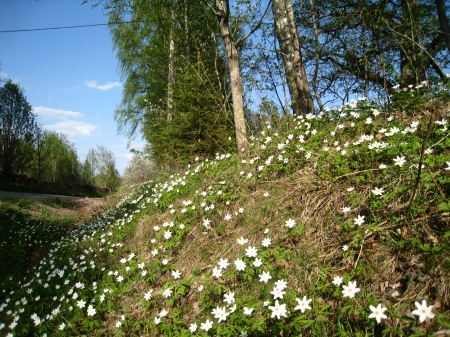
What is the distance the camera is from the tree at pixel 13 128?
20.0 meters

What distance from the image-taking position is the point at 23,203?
10.5 m

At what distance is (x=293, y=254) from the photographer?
8.88ft

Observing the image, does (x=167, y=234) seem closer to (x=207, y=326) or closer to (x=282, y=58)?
(x=207, y=326)

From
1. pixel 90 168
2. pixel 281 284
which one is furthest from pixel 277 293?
pixel 90 168

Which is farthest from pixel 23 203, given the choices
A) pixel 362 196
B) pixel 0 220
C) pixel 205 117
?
pixel 362 196

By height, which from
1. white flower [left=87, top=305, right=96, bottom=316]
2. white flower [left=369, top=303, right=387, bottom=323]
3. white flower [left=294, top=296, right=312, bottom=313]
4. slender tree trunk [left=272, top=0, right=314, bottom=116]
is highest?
slender tree trunk [left=272, top=0, right=314, bottom=116]

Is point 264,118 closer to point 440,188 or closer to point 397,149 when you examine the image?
point 397,149

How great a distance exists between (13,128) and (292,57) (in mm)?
22663

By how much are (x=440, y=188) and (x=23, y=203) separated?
12.7 metres

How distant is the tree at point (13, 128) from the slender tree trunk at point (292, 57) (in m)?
21.6

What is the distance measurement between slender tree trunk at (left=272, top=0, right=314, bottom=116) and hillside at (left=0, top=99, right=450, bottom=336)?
168cm

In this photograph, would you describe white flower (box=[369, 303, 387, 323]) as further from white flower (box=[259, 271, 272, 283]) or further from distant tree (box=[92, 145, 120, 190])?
distant tree (box=[92, 145, 120, 190])

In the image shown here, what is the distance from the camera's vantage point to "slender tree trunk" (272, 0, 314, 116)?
635cm

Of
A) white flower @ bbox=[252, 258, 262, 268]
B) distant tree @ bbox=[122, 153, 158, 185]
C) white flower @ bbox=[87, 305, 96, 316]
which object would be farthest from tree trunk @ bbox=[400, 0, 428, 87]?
distant tree @ bbox=[122, 153, 158, 185]
